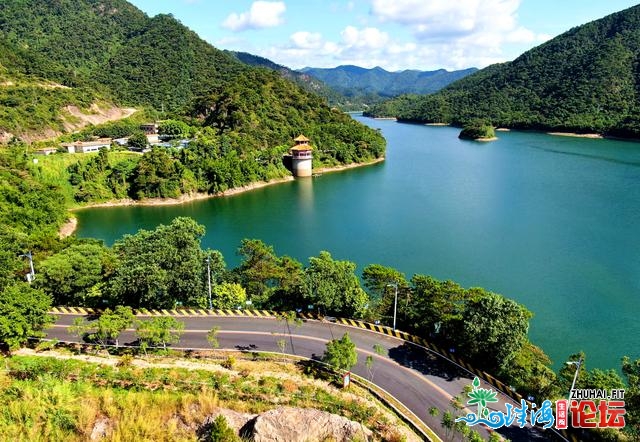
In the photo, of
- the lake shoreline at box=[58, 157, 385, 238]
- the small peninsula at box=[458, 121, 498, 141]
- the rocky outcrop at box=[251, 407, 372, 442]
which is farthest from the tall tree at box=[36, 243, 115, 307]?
the small peninsula at box=[458, 121, 498, 141]

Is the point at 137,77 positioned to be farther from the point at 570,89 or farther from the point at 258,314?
the point at 570,89

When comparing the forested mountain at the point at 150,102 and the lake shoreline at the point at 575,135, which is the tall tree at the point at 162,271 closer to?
the forested mountain at the point at 150,102

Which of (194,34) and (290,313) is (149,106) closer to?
(194,34)

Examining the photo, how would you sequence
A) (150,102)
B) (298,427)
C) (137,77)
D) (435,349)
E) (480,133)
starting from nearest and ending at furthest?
1. (298,427)
2. (435,349)
3. (150,102)
4. (480,133)
5. (137,77)

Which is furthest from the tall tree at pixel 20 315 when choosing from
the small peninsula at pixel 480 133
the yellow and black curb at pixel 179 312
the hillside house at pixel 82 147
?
the small peninsula at pixel 480 133

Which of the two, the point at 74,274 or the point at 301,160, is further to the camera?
the point at 301,160

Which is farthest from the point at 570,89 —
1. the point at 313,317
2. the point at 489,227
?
the point at 313,317

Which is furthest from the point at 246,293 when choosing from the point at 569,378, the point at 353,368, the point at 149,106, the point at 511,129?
the point at 511,129
